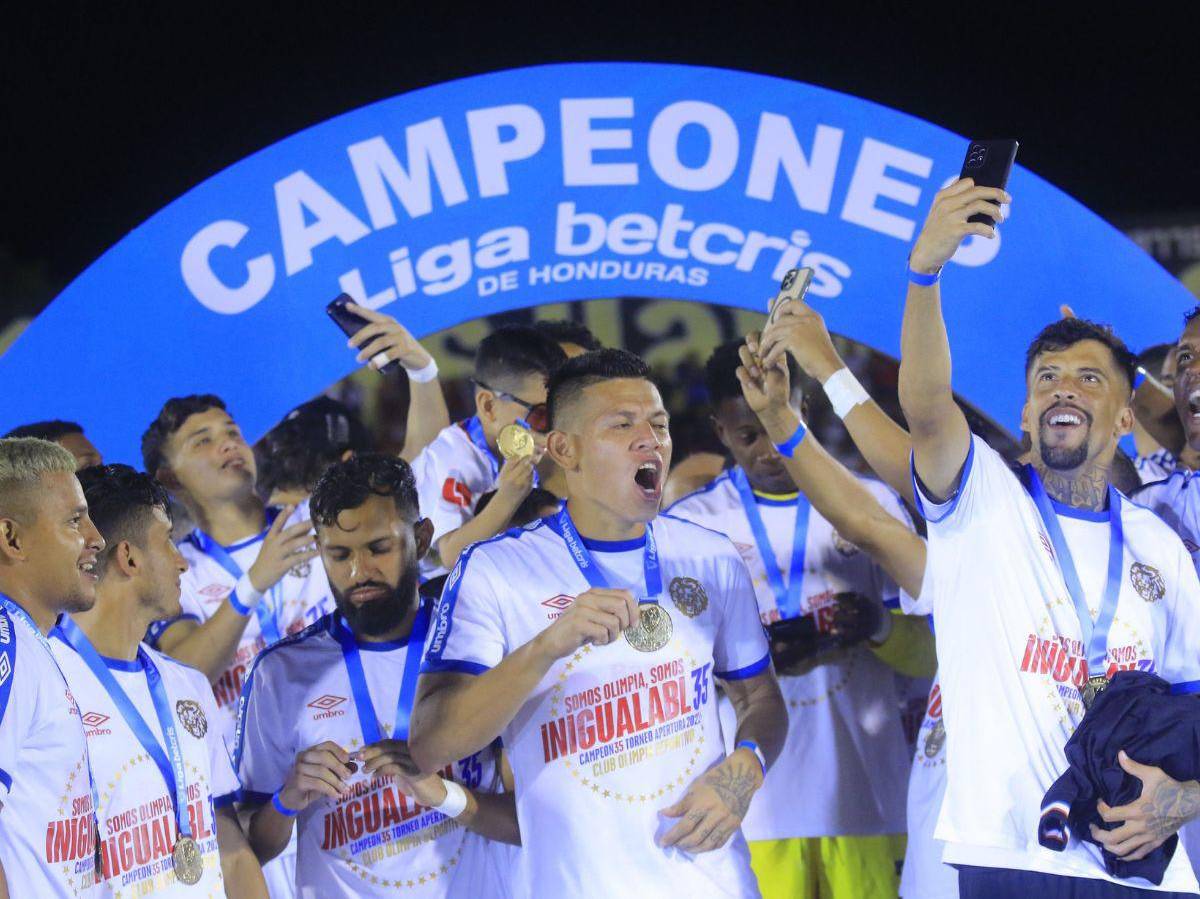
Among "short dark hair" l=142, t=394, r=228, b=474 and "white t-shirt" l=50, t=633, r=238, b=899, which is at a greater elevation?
"short dark hair" l=142, t=394, r=228, b=474

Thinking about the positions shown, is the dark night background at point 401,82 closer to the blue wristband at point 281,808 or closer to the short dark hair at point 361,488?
the short dark hair at point 361,488

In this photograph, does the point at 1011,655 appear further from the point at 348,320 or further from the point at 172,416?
the point at 172,416

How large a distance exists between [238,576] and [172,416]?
630 mm

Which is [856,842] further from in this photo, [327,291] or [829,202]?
[327,291]

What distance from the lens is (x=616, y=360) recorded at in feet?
13.2

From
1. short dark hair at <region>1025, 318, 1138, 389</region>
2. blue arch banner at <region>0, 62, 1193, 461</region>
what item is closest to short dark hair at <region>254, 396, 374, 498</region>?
blue arch banner at <region>0, 62, 1193, 461</region>

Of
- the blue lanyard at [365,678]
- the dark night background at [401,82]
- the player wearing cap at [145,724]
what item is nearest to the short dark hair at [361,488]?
the blue lanyard at [365,678]

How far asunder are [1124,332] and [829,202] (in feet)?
3.64

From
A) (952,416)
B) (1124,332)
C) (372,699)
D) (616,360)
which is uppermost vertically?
(1124,332)

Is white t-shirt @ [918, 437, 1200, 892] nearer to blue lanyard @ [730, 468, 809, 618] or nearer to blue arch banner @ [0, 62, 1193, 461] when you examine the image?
blue lanyard @ [730, 468, 809, 618]

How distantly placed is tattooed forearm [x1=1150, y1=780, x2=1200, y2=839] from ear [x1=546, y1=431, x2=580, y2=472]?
161cm

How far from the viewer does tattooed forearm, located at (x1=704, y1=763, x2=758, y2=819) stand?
11.7 feet

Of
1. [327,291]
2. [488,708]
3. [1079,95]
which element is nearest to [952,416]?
[488,708]

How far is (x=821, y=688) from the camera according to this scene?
16.0 ft
